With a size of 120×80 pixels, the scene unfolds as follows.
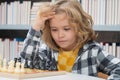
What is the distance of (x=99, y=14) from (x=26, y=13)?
0.68 m

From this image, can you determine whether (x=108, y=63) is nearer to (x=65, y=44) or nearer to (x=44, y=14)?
(x=65, y=44)

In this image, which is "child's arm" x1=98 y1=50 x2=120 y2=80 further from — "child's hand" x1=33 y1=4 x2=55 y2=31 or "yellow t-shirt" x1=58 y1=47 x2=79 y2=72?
"child's hand" x1=33 y1=4 x2=55 y2=31

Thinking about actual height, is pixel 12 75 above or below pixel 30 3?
below

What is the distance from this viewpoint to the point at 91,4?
6.70 feet

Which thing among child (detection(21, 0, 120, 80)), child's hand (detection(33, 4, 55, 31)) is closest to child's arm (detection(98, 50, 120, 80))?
child (detection(21, 0, 120, 80))

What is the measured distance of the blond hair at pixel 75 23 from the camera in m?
1.09

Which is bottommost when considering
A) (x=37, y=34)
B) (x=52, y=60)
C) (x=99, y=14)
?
(x=52, y=60)

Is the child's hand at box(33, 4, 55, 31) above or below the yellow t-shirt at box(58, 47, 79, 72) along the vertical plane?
above

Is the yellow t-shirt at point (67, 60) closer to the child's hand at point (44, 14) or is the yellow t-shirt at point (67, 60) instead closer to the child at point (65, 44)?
the child at point (65, 44)

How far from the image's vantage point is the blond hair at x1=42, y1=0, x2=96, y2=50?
1.09m

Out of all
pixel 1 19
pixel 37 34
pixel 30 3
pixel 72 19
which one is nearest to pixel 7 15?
pixel 1 19

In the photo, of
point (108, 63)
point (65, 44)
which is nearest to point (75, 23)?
point (65, 44)

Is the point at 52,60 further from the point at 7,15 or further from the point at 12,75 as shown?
the point at 7,15

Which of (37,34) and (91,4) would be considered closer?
(37,34)
